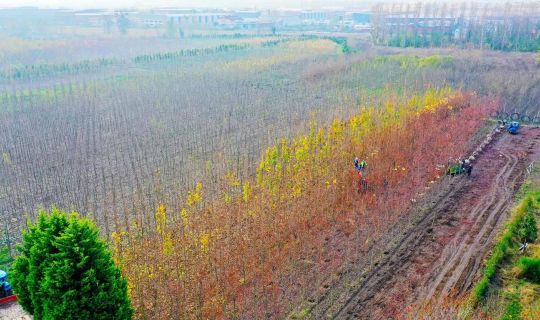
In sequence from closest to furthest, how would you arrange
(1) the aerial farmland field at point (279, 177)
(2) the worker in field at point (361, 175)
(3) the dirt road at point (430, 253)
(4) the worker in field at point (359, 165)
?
(3) the dirt road at point (430, 253) → (1) the aerial farmland field at point (279, 177) → (2) the worker in field at point (361, 175) → (4) the worker in field at point (359, 165)

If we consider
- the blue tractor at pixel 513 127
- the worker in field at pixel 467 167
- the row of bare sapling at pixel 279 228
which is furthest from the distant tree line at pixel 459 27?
the row of bare sapling at pixel 279 228

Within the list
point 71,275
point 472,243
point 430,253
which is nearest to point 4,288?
point 71,275

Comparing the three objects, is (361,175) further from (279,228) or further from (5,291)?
(5,291)

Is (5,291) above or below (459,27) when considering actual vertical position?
below

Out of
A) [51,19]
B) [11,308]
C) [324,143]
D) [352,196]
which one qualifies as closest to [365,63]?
[324,143]

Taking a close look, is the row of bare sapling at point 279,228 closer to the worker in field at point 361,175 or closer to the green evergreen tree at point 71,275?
the worker in field at point 361,175

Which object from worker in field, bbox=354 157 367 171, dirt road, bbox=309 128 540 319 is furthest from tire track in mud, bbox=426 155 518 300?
worker in field, bbox=354 157 367 171

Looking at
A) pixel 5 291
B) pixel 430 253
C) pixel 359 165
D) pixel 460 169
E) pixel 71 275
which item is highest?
pixel 71 275
